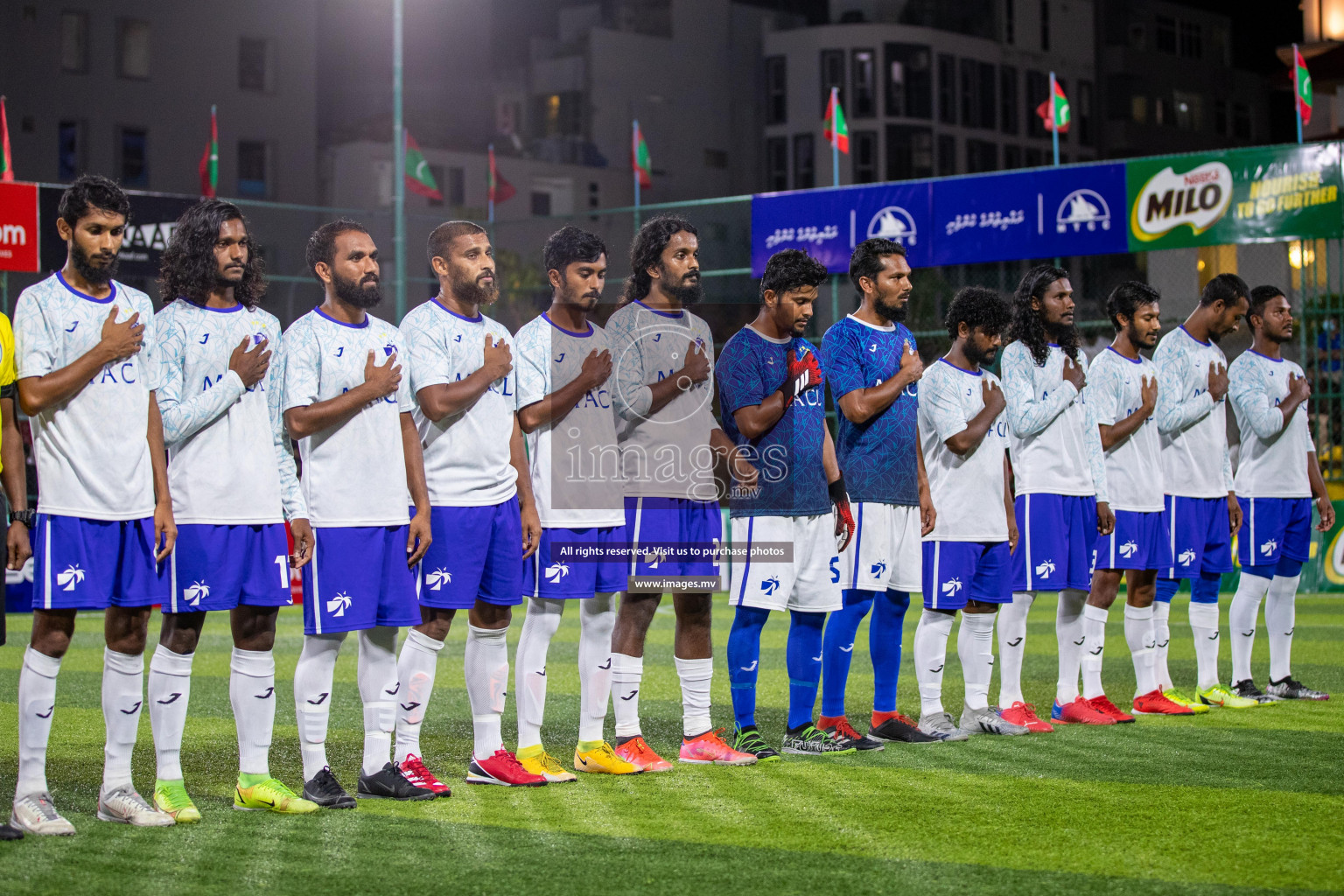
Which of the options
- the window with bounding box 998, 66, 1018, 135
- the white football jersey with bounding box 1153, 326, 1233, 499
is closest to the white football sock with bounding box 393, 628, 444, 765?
the white football jersey with bounding box 1153, 326, 1233, 499

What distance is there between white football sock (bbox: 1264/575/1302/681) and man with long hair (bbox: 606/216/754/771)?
4.19m

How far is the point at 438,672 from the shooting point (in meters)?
11.1

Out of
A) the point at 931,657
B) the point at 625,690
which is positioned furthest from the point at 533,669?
the point at 931,657

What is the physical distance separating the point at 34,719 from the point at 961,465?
472cm

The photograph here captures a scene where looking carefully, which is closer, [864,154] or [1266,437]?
[1266,437]

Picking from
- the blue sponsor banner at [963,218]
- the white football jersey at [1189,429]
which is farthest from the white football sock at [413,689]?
the blue sponsor banner at [963,218]

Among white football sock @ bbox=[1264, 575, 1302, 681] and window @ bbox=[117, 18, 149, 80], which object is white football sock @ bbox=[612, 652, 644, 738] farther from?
window @ bbox=[117, 18, 149, 80]

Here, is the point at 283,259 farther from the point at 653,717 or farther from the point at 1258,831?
the point at 1258,831

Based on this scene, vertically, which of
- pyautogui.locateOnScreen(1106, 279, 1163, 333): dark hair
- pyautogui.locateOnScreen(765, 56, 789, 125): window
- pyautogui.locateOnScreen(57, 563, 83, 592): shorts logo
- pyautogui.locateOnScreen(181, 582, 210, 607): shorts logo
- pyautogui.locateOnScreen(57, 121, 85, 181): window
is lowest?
pyautogui.locateOnScreen(181, 582, 210, 607): shorts logo

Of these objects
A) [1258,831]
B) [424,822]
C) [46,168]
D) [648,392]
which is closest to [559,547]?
[648,392]

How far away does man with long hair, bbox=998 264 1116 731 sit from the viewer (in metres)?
8.31

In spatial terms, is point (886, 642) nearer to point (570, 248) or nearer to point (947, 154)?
point (570, 248)

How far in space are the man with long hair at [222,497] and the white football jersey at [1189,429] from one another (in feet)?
18.1

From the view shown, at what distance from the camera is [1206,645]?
363 inches
